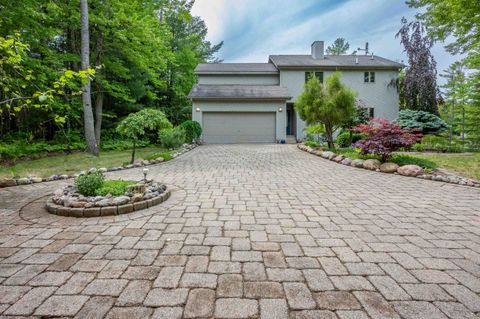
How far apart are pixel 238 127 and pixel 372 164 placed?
9813 mm

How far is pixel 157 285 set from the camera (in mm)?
1816

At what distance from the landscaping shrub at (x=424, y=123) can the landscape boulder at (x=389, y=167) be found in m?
8.96

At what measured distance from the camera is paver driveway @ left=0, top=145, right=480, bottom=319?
1.61 metres

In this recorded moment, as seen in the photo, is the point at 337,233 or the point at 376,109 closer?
the point at 337,233

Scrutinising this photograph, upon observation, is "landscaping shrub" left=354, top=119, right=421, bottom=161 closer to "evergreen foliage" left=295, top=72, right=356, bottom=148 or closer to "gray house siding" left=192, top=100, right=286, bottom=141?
"evergreen foliage" left=295, top=72, right=356, bottom=148

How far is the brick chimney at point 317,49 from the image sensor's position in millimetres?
18844

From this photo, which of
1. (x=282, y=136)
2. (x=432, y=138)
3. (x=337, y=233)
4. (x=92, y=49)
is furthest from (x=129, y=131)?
(x=432, y=138)

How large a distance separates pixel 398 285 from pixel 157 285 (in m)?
1.81

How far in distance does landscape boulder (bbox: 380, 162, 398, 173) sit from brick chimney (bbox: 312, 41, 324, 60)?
1512 centimetres

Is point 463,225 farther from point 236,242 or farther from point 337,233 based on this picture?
point 236,242

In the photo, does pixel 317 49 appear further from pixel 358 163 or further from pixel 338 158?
pixel 358 163

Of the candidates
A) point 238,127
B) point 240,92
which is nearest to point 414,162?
point 238,127

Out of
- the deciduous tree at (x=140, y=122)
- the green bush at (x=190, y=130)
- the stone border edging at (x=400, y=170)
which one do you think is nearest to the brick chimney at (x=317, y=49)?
the green bush at (x=190, y=130)

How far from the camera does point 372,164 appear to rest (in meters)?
6.96
